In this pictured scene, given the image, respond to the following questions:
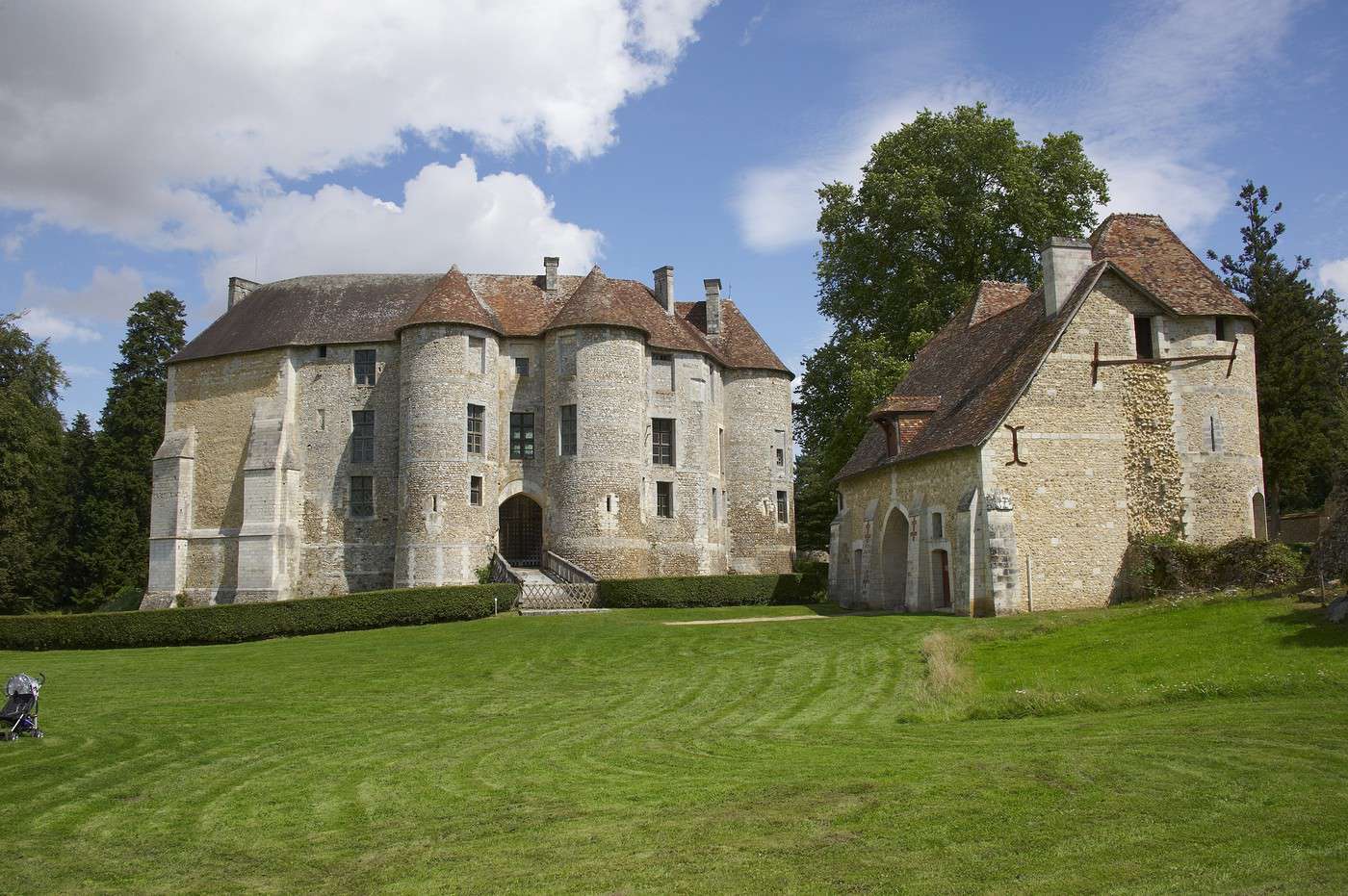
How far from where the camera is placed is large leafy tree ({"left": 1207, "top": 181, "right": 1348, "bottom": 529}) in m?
37.2

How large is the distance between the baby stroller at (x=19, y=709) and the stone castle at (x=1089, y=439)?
60.6 ft

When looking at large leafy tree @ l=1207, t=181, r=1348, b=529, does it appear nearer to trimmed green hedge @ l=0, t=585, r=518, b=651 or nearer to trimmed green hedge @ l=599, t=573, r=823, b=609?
trimmed green hedge @ l=599, t=573, r=823, b=609

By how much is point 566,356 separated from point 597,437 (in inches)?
133

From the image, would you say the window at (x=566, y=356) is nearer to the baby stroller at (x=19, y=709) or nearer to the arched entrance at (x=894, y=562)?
the arched entrance at (x=894, y=562)

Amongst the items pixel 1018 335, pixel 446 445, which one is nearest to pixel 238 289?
pixel 446 445

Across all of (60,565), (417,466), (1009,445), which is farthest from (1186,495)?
(60,565)

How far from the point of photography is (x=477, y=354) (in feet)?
128

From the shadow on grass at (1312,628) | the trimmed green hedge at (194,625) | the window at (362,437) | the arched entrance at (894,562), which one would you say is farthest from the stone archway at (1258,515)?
the window at (362,437)

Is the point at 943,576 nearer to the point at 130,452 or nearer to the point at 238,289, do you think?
the point at 238,289

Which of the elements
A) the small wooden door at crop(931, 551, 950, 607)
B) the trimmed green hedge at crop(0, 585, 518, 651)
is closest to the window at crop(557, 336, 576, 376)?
the trimmed green hedge at crop(0, 585, 518, 651)

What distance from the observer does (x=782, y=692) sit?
48.5 ft

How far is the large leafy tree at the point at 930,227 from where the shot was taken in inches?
1516

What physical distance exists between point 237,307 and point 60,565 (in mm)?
14068

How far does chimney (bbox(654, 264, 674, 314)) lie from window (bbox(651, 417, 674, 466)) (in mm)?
5301
